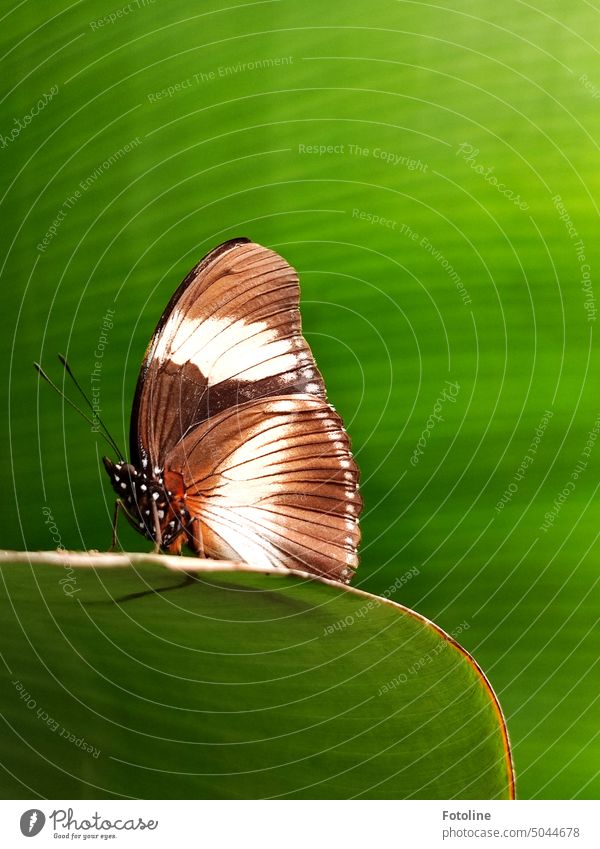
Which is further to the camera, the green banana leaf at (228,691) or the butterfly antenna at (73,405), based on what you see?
the butterfly antenna at (73,405)

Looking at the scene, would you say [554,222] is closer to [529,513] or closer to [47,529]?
[529,513]

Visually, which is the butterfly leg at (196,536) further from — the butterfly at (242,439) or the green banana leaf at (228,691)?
the green banana leaf at (228,691)

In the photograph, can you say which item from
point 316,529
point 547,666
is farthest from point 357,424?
point 547,666

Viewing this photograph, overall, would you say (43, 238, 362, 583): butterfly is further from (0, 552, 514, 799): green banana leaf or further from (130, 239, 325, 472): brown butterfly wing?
(0, 552, 514, 799): green banana leaf

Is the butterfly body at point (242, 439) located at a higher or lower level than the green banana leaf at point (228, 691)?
higher

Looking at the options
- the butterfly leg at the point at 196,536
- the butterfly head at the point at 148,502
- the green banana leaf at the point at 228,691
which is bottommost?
the green banana leaf at the point at 228,691

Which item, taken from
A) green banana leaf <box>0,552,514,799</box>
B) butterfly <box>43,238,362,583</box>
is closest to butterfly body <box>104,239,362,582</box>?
butterfly <box>43,238,362,583</box>

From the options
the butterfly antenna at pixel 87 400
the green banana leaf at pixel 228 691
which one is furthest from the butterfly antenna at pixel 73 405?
the green banana leaf at pixel 228 691

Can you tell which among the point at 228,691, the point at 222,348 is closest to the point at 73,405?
the point at 222,348
